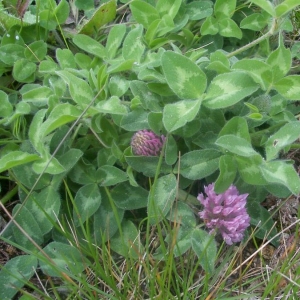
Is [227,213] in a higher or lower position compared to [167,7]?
lower

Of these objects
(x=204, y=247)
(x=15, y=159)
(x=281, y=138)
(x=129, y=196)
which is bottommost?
(x=204, y=247)

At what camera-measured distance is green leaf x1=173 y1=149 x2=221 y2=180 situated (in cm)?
149

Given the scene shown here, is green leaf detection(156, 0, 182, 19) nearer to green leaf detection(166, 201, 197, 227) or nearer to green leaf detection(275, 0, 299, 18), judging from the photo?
green leaf detection(275, 0, 299, 18)

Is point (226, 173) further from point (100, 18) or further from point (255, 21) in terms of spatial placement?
point (100, 18)

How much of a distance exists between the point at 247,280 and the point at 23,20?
1.16 meters

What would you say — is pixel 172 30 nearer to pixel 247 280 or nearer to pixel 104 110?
pixel 104 110

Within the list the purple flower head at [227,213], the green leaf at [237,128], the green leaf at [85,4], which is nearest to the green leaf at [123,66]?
the green leaf at [237,128]

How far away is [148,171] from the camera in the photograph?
154 centimetres

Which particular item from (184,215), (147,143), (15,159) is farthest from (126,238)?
(15,159)

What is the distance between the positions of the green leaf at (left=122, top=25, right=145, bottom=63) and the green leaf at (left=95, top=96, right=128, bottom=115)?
9.5 inches

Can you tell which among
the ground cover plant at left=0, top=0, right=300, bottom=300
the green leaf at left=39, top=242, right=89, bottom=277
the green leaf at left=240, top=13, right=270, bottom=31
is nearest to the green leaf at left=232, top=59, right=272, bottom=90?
the ground cover plant at left=0, top=0, right=300, bottom=300

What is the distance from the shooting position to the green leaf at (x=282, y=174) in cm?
130

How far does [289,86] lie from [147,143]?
423 millimetres

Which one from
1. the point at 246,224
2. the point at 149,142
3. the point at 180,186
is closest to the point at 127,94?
the point at 149,142
